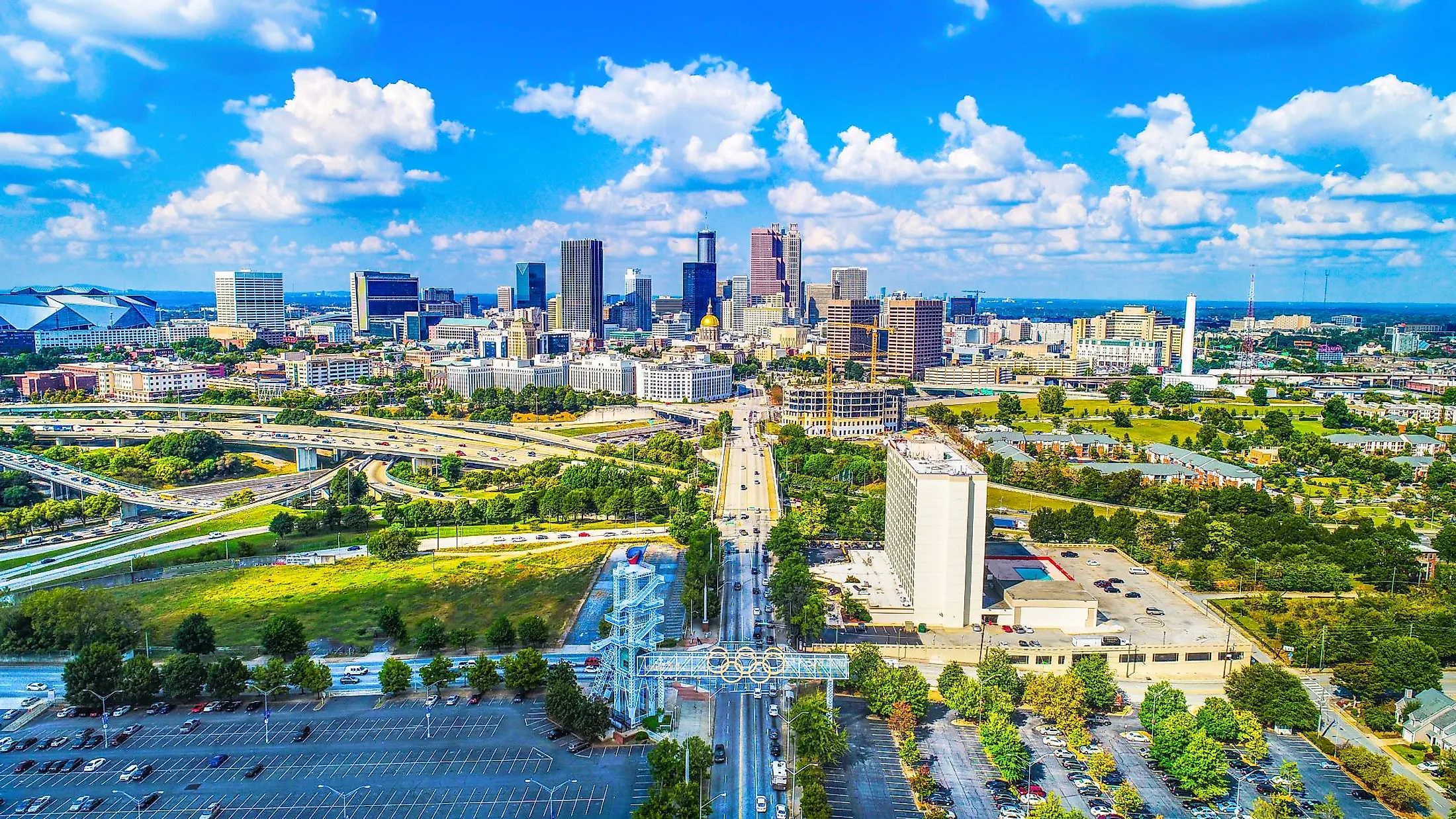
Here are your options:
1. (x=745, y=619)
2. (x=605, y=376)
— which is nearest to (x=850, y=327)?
(x=605, y=376)

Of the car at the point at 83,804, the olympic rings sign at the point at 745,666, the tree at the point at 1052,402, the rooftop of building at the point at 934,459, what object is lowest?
the car at the point at 83,804

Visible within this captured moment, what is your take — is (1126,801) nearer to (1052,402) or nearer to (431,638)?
(431,638)

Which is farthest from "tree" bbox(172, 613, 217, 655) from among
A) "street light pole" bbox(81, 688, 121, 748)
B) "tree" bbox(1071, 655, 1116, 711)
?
"tree" bbox(1071, 655, 1116, 711)

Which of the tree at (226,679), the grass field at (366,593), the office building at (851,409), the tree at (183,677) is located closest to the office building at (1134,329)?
the office building at (851,409)

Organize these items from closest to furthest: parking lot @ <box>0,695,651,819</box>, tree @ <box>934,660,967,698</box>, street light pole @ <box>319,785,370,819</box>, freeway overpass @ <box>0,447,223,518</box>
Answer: street light pole @ <box>319,785,370,819</box> < parking lot @ <box>0,695,651,819</box> < tree @ <box>934,660,967,698</box> < freeway overpass @ <box>0,447,223,518</box>

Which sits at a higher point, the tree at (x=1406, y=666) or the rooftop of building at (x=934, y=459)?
the rooftop of building at (x=934, y=459)

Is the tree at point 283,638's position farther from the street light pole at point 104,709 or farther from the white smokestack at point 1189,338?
the white smokestack at point 1189,338

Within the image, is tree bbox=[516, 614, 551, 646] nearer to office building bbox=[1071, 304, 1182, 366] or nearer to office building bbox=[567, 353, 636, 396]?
office building bbox=[567, 353, 636, 396]
